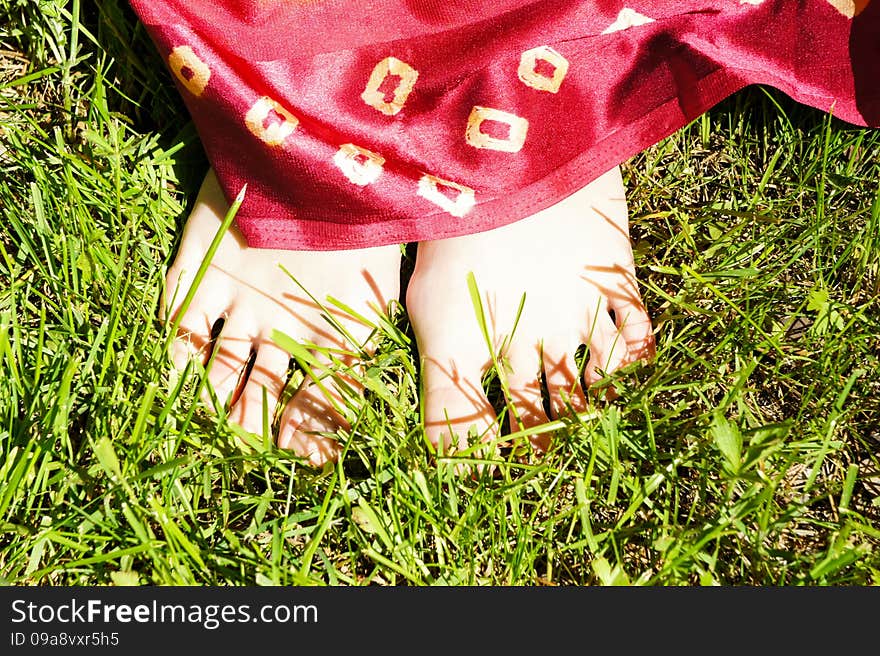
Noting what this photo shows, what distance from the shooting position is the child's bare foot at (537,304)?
3.82ft

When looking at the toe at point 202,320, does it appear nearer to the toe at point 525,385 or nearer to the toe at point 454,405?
the toe at point 454,405

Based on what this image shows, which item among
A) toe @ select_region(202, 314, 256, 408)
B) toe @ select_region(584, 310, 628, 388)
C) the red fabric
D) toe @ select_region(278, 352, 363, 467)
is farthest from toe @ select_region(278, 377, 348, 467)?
toe @ select_region(584, 310, 628, 388)

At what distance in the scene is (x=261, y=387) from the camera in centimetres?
119

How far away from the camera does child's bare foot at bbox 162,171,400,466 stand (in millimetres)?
1186

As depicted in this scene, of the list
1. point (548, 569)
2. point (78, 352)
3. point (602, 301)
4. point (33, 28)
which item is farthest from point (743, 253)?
point (33, 28)

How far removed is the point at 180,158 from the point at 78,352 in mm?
371

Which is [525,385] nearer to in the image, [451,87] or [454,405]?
[454,405]

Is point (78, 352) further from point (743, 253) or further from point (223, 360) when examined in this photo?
point (743, 253)

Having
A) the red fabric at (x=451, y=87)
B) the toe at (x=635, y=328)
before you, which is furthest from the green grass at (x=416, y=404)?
the red fabric at (x=451, y=87)

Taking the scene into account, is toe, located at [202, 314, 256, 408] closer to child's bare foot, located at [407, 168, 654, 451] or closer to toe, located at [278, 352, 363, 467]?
toe, located at [278, 352, 363, 467]

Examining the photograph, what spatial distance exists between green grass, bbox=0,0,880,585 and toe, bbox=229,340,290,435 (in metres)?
0.10

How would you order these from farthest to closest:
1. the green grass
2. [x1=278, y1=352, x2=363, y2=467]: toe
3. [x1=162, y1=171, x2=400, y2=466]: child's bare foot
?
[x1=162, y1=171, x2=400, y2=466]: child's bare foot → [x1=278, y1=352, x2=363, y2=467]: toe → the green grass

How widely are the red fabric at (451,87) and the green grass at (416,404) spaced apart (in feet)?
0.46

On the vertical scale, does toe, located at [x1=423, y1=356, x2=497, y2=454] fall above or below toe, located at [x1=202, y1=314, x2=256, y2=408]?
below
